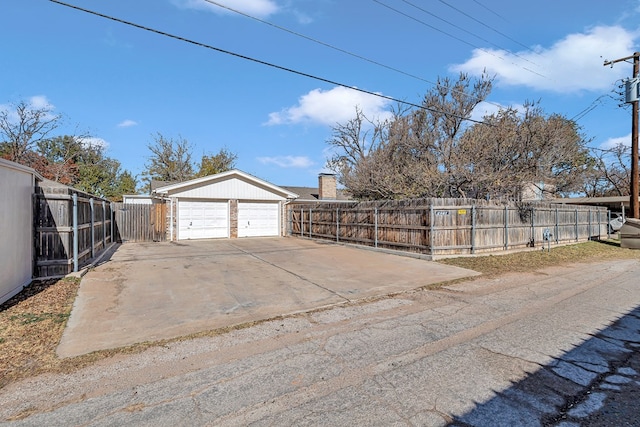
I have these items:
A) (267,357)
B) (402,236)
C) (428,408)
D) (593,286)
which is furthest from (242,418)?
(402,236)

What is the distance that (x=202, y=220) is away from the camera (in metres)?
18.1

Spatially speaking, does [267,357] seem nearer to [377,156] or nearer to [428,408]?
[428,408]

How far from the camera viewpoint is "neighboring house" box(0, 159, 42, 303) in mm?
5668

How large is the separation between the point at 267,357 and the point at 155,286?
14.9ft

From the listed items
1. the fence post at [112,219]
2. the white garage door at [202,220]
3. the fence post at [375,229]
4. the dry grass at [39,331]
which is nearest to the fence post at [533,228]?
the dry grass at [39,331]

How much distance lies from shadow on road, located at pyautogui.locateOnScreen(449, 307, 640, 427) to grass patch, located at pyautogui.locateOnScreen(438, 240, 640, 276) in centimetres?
522

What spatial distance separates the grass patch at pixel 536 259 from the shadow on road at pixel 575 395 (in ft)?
17.1

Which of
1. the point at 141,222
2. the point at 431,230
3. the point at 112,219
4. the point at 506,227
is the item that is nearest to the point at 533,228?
the point at 506,227

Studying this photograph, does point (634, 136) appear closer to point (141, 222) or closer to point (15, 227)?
point (15, 227)

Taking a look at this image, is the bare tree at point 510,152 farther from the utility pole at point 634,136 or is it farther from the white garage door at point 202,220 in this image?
the white garage door at point 202,220

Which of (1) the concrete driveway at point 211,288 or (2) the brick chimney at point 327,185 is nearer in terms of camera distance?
(1) the concrete driveway at point 211,288

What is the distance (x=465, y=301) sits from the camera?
6016 millimetres

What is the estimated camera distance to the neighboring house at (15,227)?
5668 mm

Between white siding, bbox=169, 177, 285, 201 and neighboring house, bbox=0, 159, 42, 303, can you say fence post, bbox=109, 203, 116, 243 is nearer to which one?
white siding, bbox=169, 177, 285, 201
